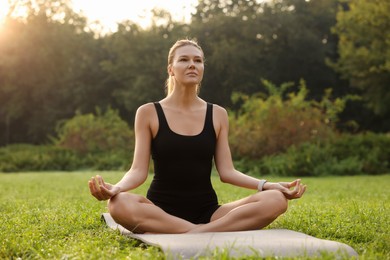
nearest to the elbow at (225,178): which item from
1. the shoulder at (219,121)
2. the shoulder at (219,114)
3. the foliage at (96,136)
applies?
the shoulder at (219,121)

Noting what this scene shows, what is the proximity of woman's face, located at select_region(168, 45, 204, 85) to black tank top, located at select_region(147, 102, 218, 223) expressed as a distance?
42 centimetres

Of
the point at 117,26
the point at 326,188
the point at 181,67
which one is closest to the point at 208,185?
the point at 181,67

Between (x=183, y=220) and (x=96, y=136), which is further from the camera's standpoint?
(x=96, y=136)

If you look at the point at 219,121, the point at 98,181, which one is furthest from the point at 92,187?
the point at 219,121

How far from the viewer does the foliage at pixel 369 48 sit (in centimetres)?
2609

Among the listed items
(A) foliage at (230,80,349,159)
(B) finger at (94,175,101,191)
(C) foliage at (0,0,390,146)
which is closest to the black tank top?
(B) finger at (94,175,101,191)

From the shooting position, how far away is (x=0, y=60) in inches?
1401

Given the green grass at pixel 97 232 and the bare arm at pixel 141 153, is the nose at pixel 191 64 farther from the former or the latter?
the green grass at pixel 97 232

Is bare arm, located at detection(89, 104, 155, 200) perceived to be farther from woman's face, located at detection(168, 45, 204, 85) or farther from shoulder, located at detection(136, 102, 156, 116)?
woman's face, located at detection(168, 45, 204, 85)

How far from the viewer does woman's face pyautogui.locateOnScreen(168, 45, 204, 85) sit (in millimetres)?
4762

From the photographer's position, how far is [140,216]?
4.21 metres

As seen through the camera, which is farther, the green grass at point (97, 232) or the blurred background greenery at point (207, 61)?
the blurred background greenery at point (207, 61)

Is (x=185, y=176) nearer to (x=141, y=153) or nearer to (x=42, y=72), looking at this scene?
(x=141, y=153)

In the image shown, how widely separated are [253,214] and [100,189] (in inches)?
46.3
